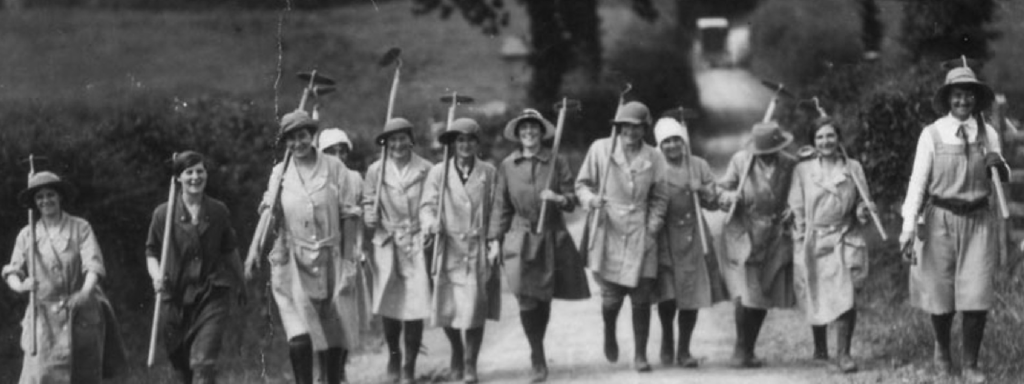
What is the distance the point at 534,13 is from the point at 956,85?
12.7 metres

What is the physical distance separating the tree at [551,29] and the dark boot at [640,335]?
10902 mm

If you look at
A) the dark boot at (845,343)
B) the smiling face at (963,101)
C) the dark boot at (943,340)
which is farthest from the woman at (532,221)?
the smiling face at (963,101)

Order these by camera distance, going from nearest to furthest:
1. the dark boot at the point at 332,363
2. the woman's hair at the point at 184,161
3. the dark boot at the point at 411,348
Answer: the woman's hair at the point at 184,161 < the dark boot at the point at 332,363 < the dark boot at the point at 411,348

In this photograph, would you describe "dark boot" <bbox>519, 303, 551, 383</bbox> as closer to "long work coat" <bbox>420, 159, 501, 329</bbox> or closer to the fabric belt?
"long work coat" <bbox>420, 159, 501, 329</bbox>

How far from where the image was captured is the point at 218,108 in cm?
1616

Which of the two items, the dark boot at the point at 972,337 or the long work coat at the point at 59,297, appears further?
the dark boot at the point at 972,337

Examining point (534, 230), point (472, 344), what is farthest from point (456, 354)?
point (534, 230)

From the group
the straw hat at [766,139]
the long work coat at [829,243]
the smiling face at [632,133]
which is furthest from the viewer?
the straw hat at [766,139]

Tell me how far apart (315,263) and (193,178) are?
91 cm

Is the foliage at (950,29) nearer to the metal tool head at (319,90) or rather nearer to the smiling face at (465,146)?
the smiling face at (465,146)

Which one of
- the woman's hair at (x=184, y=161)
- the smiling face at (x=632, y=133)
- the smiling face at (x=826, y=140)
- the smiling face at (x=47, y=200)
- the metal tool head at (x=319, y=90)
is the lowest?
the smiling face at (x=47, y=200)

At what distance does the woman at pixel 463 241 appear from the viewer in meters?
13.4

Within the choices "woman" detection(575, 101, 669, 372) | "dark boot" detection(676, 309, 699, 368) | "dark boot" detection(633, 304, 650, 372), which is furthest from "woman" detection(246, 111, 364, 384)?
"dark boot" detection(676, 309, 699, 368)

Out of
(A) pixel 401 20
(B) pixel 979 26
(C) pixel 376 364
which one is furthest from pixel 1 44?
(B) pixel 979 26
